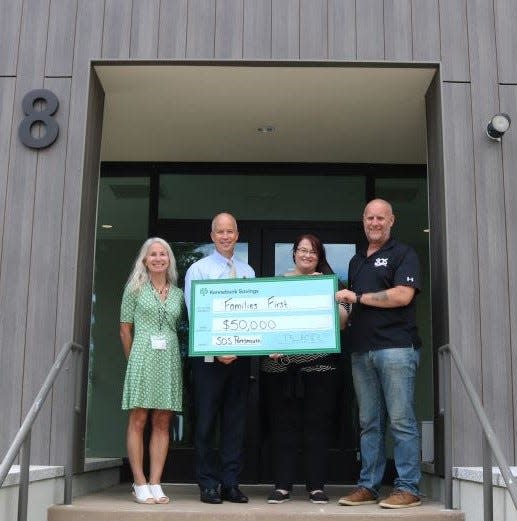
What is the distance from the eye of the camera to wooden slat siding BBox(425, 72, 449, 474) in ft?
14.7

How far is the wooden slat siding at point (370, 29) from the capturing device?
473 cm

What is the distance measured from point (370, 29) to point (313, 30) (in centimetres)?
33

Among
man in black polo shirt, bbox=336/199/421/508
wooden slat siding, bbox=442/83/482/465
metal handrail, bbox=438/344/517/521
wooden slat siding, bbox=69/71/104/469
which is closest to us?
metal handrail, bbox=438/344/517/521

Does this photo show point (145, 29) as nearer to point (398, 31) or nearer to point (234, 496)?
point (398, 31)

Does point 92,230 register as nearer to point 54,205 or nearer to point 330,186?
point 54,205

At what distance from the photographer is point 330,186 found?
6523 millimetres

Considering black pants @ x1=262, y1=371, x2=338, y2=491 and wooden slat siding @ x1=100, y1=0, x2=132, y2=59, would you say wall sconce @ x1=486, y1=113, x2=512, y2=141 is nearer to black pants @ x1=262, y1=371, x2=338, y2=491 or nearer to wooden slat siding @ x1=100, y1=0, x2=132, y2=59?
black pants @ x1=262, y1=371, x2=338, y2=491

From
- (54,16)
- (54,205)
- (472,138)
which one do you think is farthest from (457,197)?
(54,16)

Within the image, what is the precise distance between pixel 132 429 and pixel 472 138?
249 cm

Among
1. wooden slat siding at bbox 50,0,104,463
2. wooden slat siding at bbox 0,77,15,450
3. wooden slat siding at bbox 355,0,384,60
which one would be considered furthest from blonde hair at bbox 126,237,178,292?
wooden slat siding at bbox 355,0,384,60

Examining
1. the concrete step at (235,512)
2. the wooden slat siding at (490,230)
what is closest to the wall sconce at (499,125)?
the wooden slat siding at (490,230)

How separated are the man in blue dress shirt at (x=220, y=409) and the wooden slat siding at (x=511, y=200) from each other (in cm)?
145

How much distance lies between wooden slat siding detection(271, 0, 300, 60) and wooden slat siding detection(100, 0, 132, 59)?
859 millimetres

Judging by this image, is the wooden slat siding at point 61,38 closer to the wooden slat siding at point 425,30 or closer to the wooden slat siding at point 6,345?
the wooden slat siding at point 6,345
